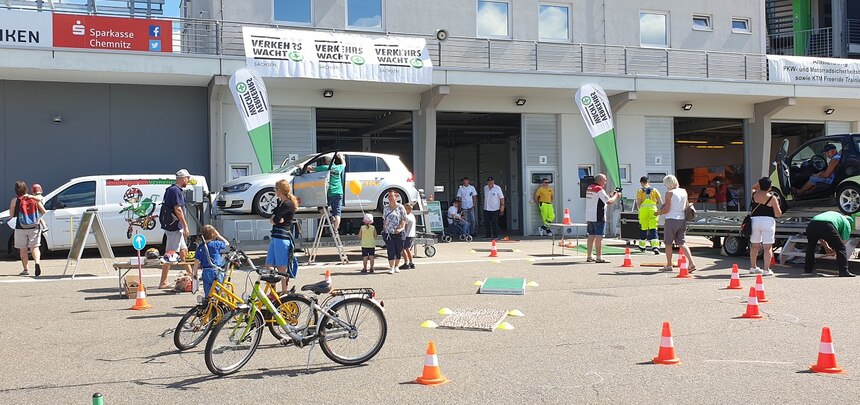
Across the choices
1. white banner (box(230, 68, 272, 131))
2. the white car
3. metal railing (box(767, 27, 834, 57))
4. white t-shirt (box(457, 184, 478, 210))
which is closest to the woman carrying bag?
the white car

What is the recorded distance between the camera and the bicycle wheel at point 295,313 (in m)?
7.04

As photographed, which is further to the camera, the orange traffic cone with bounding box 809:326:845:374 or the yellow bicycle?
the yellow bicycle

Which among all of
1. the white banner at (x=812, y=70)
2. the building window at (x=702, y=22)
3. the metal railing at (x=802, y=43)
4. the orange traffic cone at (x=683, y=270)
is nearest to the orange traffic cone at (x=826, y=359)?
the orange traffic cone at (x=683, y=270)

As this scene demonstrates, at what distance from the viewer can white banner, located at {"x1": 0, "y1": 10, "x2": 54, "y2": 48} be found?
1766 cm

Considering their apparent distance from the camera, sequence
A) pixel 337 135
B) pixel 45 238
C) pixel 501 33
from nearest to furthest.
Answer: pixel 45 238 → pixel 501 33 → pixel 337 135

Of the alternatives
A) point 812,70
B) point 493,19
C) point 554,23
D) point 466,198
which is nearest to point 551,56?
point 554,23

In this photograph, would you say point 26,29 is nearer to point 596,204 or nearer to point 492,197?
point 492,197

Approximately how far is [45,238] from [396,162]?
7571 millimetres

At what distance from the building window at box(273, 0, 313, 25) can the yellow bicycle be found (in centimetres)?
1466

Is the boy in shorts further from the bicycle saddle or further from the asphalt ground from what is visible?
the bicycle saddle

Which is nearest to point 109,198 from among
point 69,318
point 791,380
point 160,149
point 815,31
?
point 160,149

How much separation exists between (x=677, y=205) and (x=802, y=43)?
77.1 feet

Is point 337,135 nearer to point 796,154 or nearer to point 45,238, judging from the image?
point 45,238

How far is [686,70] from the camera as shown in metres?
25.8
